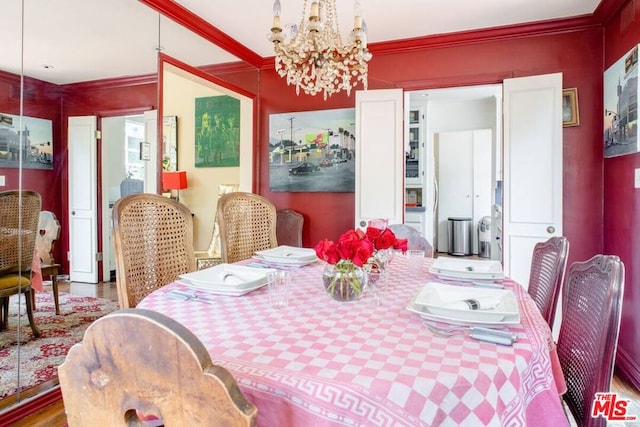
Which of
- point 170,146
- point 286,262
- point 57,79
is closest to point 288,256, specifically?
point 286,262

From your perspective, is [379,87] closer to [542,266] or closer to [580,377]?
[542,266]

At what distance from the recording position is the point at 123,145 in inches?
119

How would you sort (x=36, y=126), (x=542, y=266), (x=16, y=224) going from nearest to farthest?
(x=542, y=266) < (x=16, y=224) < (x=36, y=126)

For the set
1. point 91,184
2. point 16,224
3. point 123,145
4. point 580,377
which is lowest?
point 580,377

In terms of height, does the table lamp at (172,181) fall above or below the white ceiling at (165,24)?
below

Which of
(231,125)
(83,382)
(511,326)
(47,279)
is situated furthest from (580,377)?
(231,125)

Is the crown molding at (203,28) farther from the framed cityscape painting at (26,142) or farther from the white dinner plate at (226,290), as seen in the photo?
the white dinner plate at (226,290)

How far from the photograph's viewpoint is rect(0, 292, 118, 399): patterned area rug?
7.04ft

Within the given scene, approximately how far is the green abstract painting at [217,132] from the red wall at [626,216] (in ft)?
11.7

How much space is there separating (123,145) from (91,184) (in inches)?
15.8

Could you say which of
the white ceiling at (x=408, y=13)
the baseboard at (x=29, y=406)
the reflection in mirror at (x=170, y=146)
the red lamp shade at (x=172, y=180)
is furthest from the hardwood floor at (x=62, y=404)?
the white ceiling at (x=408, y=13)

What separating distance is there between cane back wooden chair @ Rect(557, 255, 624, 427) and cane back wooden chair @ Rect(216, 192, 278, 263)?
1.61 metres

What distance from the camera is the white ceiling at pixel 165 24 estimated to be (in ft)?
7.86

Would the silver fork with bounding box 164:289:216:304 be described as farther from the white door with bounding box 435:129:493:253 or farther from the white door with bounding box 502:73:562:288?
the white door with bounding box 435:129:493:253
